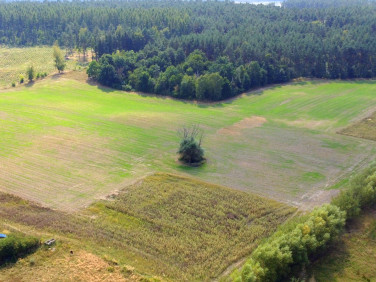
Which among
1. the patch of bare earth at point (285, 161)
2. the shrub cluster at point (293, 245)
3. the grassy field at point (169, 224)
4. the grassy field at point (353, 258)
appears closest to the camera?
the shrub cluster at point (293, 245)

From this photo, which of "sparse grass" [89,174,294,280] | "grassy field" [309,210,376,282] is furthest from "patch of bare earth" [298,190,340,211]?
"grassy field" [309,210,376,282]

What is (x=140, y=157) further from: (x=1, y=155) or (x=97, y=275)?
(x=97, y=275)

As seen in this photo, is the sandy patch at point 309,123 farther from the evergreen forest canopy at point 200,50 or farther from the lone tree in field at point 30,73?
the lone tree in field at point 30,73

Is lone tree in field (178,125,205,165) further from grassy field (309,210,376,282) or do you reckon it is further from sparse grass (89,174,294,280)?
grassy field (309,210,376,282)

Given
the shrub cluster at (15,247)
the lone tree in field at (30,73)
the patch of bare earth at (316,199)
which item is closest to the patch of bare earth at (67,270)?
the shrub cluster at (15,247)

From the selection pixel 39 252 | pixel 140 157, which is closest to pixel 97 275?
pixel 39 252
